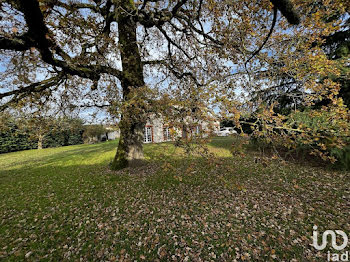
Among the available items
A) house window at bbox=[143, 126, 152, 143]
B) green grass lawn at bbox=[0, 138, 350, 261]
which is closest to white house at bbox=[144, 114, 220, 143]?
green grass lawn at bbox=[0, 138, 350, 261]

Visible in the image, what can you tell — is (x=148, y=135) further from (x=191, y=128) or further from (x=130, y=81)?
(x=191, y=128)

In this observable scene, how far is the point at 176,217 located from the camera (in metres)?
4.24

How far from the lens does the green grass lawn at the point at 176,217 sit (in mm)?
3123

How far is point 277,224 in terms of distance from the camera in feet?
12.3

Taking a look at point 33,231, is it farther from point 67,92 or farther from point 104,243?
point 67,92

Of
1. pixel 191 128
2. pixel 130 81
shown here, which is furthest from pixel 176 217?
pixel 130 81

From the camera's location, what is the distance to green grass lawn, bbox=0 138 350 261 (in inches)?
123

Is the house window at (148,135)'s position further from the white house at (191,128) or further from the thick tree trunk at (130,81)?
the white house at (191,128)

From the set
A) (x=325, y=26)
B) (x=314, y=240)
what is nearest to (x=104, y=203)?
(x=314, y=240)

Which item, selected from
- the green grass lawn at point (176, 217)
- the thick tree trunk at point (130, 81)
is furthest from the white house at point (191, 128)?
the thick tree trunk at point (130, 81)

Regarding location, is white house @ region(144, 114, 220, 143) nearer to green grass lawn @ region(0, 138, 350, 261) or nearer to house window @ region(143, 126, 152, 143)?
green grass lawn @ region(0, 138, 350, 261)

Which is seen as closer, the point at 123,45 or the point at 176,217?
the point at 176,217

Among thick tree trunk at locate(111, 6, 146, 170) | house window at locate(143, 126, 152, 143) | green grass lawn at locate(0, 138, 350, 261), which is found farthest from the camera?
house window at locate(143, 126, 152, 143)

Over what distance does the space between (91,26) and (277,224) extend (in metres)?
6.77
